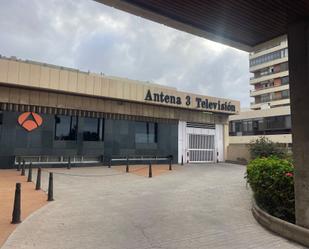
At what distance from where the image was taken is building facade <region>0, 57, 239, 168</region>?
1733 cm

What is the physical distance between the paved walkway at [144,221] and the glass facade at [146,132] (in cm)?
1012

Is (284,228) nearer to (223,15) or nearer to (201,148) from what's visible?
(223,15)

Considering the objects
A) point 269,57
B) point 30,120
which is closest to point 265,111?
point 269,57

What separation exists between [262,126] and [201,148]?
816 inches

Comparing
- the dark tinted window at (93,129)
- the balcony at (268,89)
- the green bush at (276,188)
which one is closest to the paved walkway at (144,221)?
the green bush at (276,188)

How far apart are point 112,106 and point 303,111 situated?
16193 mm

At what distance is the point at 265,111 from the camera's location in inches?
1676

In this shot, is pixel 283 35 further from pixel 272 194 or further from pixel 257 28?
pixel 272 194

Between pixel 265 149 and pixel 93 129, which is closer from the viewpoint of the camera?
pixel 93 129

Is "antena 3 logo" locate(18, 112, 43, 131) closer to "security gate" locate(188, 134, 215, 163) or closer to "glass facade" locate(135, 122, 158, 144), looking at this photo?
"glass facade" locate(135, 122, 158, 144)

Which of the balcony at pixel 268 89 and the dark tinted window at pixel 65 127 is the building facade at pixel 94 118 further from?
the balcony at pixel 268 89

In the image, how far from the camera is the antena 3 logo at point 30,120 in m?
17.7

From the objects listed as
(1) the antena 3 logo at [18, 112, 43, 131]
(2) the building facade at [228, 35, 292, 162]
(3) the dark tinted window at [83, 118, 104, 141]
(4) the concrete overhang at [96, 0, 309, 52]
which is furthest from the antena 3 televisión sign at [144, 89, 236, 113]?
(4) the concrete overhang at [96, 0, 309, 52]

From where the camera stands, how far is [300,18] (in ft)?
21.6
